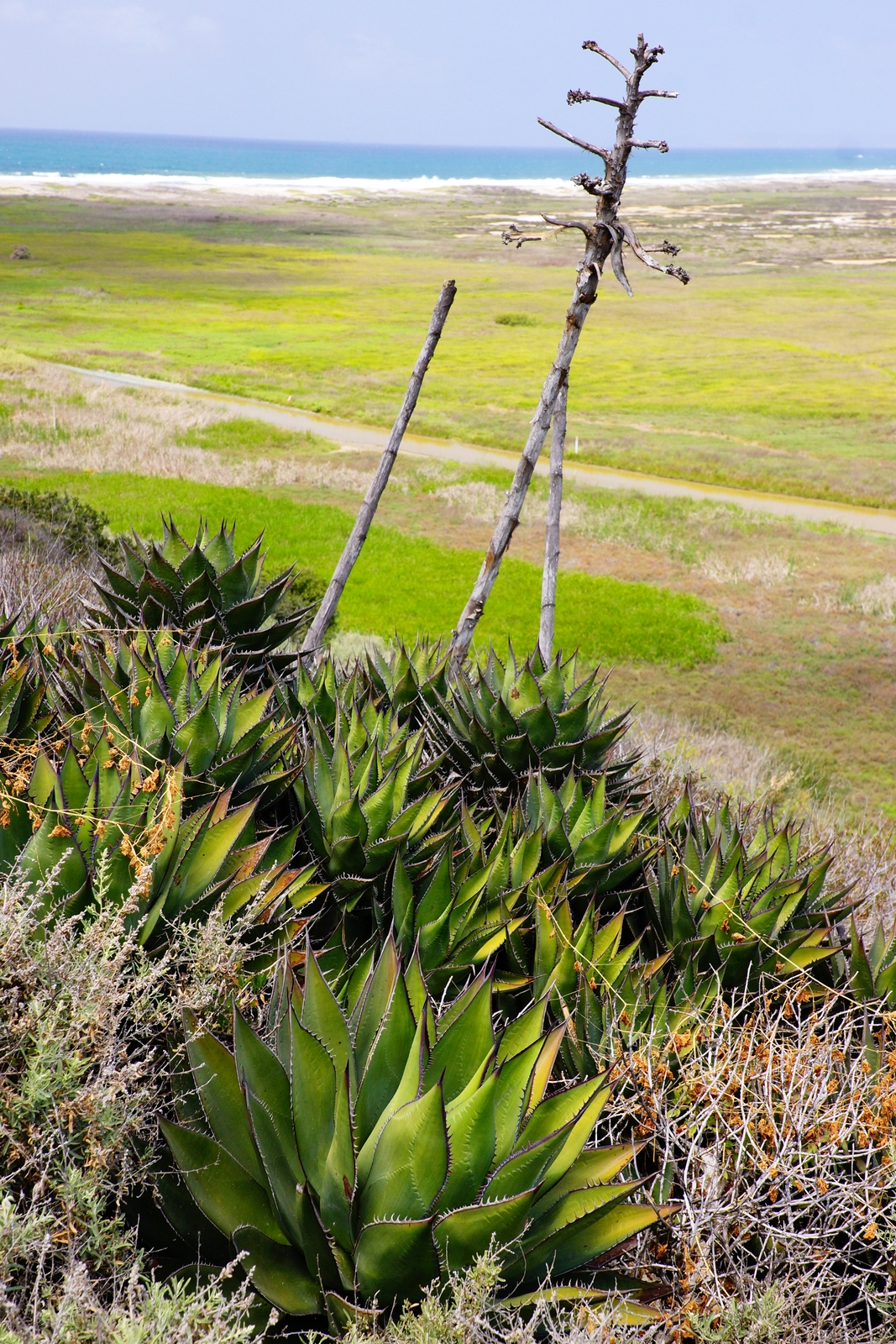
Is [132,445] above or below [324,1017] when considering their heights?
above

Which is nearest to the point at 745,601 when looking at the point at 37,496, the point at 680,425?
the point at 37,496

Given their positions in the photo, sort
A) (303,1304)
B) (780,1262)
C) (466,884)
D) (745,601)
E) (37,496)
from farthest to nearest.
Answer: (745,601), (37,496), (466,884), (780,1262), (303,1304)

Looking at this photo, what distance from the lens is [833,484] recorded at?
1141 inches

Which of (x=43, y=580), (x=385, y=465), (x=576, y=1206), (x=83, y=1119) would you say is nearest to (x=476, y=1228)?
(x=576, y=1206)

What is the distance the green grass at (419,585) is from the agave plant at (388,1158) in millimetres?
10985

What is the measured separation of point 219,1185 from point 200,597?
338 cm

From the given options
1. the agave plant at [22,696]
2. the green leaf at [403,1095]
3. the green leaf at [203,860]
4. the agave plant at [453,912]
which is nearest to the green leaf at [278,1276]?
the green leaf at [403,1095]

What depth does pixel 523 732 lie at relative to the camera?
4707 mm

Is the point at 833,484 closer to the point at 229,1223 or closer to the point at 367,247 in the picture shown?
the point at 229,1223

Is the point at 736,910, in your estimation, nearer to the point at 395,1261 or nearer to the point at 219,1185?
the point at 395,1261

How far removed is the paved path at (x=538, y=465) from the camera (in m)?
26.3

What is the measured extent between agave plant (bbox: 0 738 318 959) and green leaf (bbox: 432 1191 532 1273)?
0.97 meters

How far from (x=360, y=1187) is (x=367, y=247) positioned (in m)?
98.0

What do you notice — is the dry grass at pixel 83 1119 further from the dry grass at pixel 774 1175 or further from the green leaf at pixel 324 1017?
the dry grass at pixel 774 1175
